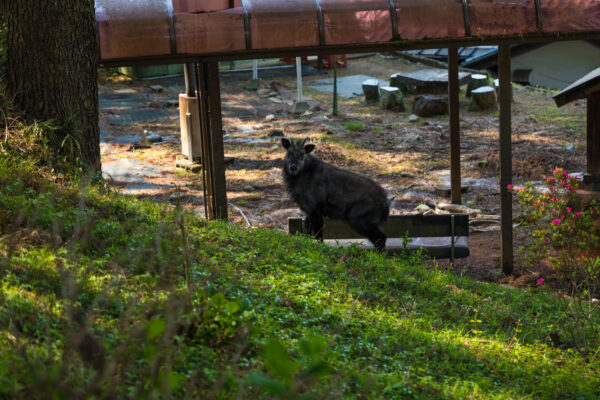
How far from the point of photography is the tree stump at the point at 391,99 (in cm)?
2166

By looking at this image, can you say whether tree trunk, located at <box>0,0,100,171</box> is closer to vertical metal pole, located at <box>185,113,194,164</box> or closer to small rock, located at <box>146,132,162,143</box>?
vertical metal pole, located at <box>185,113,194,164</box>

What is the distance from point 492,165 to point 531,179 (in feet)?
4.00

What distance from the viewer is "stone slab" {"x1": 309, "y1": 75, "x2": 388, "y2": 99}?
2406 cm

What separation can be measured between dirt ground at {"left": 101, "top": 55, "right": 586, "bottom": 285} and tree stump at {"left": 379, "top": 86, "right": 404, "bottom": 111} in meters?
0.29

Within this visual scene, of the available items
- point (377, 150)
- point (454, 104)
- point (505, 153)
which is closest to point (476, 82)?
point (377, 150)

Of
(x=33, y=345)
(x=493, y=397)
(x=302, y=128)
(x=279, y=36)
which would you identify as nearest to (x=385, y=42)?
(x=279, y=36)

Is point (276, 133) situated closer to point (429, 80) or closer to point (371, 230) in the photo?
point (429, 80)

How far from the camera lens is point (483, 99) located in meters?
21.1

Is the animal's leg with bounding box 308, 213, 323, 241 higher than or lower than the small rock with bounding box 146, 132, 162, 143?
lower

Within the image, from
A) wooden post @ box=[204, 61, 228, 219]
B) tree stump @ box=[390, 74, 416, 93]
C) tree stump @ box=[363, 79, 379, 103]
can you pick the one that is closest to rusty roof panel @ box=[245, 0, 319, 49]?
wooden post @ box=[204, 61, 228, 219]

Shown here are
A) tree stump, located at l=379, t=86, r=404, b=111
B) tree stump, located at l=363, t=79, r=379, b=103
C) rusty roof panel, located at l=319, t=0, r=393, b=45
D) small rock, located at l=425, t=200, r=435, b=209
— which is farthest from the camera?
tree stump, located at l=363, t=79, r=379, b=103

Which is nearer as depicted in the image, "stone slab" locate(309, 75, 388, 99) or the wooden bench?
the wooden bench

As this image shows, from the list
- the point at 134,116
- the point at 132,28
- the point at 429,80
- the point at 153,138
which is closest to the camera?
the point at 132,28

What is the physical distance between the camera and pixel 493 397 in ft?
16.1
